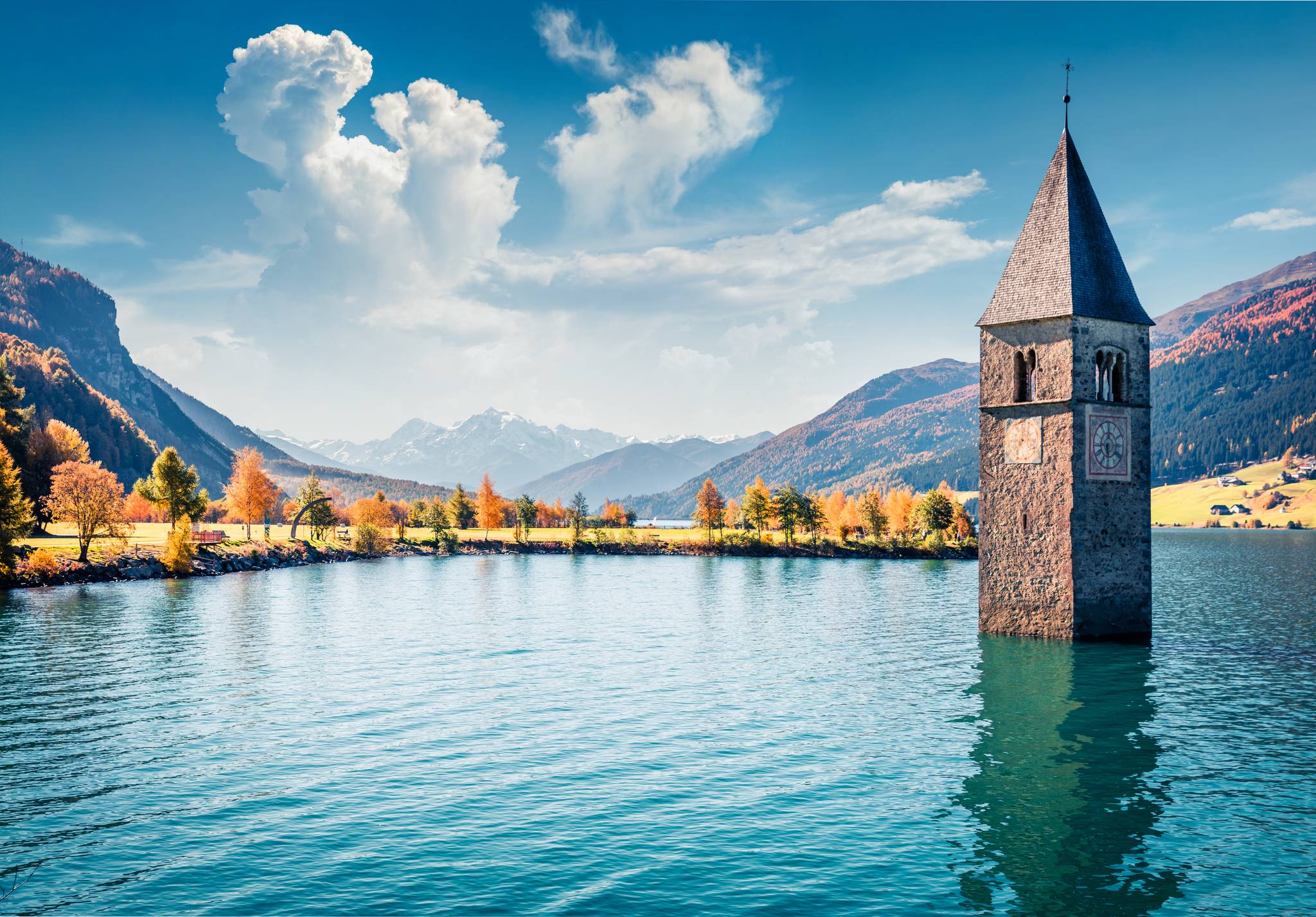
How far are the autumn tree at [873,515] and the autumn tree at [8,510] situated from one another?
145544 mm

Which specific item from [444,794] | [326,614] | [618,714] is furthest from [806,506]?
[444,794]

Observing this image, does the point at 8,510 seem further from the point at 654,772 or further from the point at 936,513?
the point at 936,513

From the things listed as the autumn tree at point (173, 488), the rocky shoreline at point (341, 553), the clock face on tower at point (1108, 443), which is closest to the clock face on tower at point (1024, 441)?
the clock face on tower at point (1108, 443)

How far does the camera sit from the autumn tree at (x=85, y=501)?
101 m

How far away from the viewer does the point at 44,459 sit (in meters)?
122

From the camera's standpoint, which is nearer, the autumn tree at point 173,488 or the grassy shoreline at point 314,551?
the grassy shoreline at point 314,551

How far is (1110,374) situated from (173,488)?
398 ft

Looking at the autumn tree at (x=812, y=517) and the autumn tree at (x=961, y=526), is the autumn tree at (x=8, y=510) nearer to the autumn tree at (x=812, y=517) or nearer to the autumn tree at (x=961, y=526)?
the autumn tree at (x=812, y=517)

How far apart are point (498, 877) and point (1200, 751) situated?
25283 mm

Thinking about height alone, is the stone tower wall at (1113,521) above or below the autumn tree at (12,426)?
below

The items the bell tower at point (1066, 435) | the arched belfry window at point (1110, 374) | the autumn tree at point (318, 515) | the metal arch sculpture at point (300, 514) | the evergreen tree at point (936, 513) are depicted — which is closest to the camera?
the bell tower at point (1066, 435)

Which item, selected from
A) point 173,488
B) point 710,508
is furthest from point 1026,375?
point 710,508

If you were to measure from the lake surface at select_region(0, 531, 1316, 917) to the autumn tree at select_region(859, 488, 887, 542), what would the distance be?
126m

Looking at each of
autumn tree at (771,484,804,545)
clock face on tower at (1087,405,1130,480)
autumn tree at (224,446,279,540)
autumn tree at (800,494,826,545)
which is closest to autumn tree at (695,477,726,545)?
autumn tree at (771,484,804,545)
